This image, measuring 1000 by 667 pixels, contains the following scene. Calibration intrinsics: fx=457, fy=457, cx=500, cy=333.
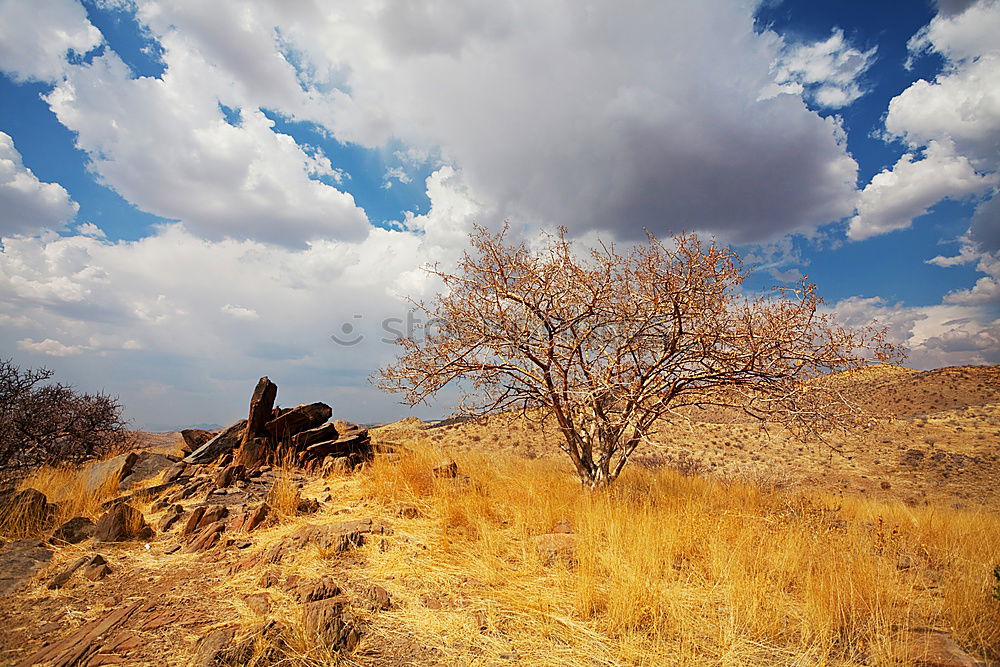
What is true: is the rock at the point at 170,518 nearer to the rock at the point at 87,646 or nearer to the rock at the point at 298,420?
the rock at the point at 87,646

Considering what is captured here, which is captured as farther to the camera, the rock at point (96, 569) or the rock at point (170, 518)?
the rock at point (170, 518)

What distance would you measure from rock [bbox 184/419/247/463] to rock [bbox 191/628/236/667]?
26.5 feet

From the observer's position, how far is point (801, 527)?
6.11 meters

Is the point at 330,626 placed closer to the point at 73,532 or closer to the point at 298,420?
the point at 73,532

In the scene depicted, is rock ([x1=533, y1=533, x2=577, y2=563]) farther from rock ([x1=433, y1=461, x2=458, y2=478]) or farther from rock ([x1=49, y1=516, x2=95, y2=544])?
rock ([x1=49, y1=516, x2=95, y2=544])

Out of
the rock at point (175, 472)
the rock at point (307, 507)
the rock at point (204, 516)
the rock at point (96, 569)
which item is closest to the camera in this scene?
the rock at point (96, 569)

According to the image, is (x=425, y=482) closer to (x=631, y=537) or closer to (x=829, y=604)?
(x=631, y=537)

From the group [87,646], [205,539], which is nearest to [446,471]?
[205,539]

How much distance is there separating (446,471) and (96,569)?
5166 millimetres

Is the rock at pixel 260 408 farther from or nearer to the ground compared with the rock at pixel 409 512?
farther from the ground

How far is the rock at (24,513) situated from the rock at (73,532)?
478 millimetres

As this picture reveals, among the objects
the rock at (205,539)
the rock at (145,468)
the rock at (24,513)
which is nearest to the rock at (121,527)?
the rock at (205,539)

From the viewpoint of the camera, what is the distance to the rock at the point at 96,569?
4.95 metres

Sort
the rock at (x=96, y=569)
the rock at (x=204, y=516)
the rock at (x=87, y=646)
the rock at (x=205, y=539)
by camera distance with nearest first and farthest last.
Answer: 1. the rock at (x=87, y=646)
2. the rock at (x=96, y=569)
3. the rock at (x=205, y=539)
4. the rock at (x=204, y=516)
